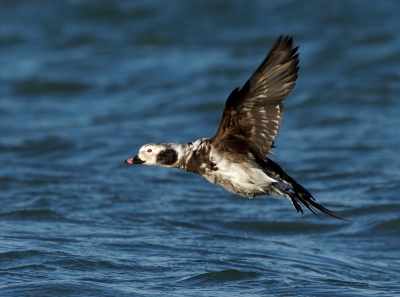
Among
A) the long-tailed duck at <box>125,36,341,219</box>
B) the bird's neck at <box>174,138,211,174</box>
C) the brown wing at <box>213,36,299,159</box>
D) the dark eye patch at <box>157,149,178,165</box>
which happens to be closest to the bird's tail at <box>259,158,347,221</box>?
the long-tailed duck at <box>125,36,341,219</box>

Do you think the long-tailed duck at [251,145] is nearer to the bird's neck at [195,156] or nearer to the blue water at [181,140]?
the bird's neck at [195,156]

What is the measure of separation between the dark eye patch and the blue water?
2.84ft

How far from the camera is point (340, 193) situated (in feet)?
26.6

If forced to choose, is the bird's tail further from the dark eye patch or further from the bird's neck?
the dark eye patch

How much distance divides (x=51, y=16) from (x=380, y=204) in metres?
12.2

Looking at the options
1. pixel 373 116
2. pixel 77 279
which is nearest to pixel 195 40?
pixel 373 116

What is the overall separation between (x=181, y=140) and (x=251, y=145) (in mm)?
5471

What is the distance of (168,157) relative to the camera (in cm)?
522

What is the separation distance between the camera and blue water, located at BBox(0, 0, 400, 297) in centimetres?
565

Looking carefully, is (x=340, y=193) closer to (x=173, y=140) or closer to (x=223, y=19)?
(x=173, y=140)

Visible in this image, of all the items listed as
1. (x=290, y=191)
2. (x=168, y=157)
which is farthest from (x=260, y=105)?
(x=168, y=157)

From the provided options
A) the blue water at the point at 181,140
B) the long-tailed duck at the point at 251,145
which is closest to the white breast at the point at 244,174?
the long-tailed duck at the point at 251,145

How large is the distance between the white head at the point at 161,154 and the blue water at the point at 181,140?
854 mm

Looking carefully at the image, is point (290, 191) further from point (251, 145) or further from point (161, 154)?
point (161, 154)
